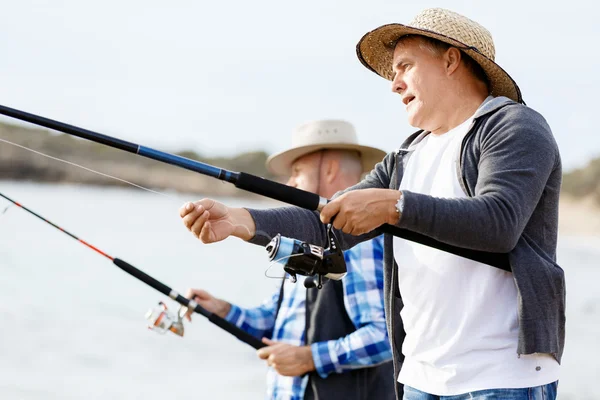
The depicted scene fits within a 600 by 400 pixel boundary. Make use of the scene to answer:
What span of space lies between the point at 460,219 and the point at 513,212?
12 centimetres

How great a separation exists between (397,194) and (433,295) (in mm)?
355

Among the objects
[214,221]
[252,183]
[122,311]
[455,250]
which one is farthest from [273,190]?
[122,311]

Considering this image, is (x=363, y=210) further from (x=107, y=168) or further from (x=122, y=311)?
(x=107, y=168)

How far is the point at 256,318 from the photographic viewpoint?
11.5ft

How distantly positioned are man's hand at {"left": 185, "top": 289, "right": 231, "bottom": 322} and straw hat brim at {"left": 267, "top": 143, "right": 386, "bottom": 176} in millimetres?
597

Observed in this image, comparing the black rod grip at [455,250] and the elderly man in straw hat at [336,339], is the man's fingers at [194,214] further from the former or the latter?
the elderly man in straw hat at [336,339]

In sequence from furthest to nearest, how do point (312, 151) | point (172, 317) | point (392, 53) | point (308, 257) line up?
point (312, 151), point (172, 317), point (392, 53), point (308, 257)

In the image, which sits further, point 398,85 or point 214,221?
point 398,85

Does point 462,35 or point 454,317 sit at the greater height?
point 462,35

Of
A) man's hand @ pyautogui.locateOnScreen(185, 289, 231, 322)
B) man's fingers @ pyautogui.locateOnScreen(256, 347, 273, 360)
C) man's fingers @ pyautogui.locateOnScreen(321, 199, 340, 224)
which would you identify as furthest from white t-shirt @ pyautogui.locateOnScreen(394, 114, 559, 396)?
man's hand @ pyautogui.locateOnScreen(185, 289, 231, 322)

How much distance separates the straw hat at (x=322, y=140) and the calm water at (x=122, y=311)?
5.91ft

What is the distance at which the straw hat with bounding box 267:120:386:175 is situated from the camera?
3.58 metres

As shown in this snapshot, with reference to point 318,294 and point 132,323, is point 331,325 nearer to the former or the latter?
point 318,294

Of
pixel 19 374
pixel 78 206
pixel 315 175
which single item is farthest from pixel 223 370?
pixel 78 206
